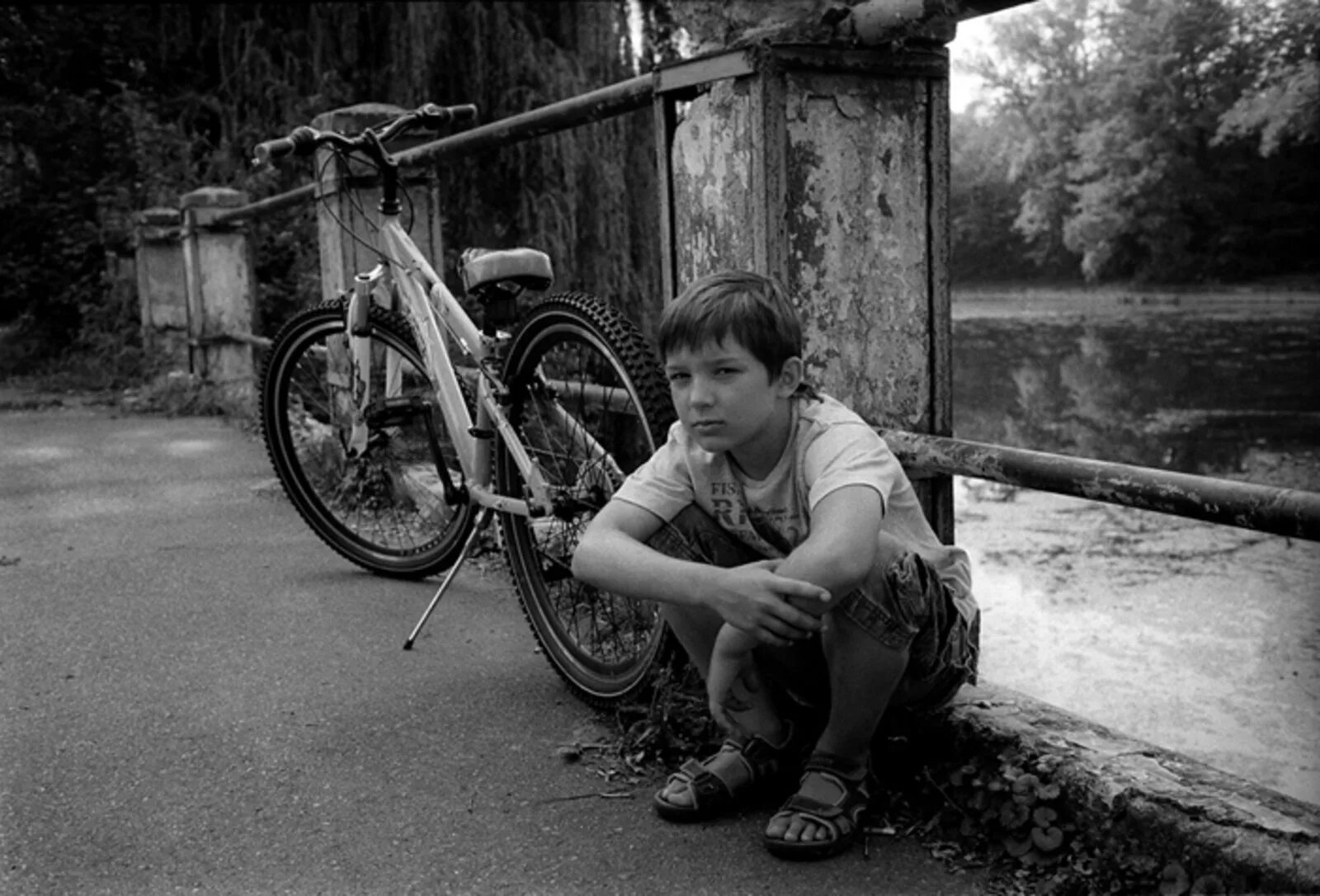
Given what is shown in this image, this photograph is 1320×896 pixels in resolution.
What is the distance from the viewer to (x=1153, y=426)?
10844 mm

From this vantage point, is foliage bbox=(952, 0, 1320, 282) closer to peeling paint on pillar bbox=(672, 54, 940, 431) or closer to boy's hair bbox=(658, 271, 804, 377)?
peeling paint on pillar bbox=(672, 54, 940, 431)

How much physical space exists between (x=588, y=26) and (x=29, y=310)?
557 centimetres

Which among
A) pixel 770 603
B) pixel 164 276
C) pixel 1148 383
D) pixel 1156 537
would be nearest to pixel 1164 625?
pixel 1156 537

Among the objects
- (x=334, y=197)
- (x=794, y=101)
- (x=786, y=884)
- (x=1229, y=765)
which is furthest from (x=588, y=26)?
(x=786, y=884)

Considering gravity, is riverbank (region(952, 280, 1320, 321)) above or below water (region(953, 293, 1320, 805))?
above

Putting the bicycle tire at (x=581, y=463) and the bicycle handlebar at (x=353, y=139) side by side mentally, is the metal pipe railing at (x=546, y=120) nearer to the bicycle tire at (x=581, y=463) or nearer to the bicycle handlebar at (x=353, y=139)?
the bicycle handlebar at (x=353, y=139)

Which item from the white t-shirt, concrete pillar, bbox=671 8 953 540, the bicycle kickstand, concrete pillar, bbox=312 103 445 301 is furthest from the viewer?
concrete pillar, bbox=312 103 445 301

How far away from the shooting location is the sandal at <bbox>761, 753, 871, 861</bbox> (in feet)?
6.46

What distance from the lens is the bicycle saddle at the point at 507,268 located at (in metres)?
2.96

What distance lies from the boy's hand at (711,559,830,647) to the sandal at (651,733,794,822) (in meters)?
0.39

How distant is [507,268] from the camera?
2.97 meters

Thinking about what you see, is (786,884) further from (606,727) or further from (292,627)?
(292,627)

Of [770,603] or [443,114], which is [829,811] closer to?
[770,603]

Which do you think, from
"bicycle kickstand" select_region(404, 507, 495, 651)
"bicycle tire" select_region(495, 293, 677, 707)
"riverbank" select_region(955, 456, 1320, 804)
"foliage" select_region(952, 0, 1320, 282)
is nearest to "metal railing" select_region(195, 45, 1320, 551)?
"bicycle tire" select_region(495, 293, 677, 707)
